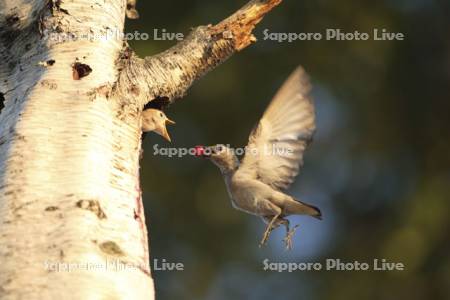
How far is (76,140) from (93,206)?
22 cm

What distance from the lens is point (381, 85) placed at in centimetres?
576

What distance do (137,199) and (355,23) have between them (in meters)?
3.57

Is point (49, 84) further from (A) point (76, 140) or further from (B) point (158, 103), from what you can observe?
(B) point (158, 103)

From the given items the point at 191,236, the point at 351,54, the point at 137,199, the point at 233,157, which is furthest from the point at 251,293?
the point at 137,199

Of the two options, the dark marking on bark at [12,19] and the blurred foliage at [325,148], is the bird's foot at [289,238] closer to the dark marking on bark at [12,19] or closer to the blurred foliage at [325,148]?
the dark marking on bark at [12,19]

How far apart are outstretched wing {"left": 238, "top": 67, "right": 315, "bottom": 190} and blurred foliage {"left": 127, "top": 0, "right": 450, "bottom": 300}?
1.99 meters


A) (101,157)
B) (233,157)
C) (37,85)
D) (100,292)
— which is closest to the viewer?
(100,292)

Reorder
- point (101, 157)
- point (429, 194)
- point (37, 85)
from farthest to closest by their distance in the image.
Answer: point (429, 194) < point (37, 85) < point (101, 157)

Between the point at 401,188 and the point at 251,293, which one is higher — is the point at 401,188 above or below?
above

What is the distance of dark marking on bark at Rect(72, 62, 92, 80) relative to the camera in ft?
8.57

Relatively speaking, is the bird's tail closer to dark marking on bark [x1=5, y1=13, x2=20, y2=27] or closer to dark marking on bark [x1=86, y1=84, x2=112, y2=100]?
dark marking on bark [x1=86, y1=84, x2=112, y2=100]

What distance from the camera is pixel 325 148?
584cm

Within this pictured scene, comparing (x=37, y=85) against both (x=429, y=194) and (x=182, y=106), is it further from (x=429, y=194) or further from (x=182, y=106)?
(x=429, y=194)

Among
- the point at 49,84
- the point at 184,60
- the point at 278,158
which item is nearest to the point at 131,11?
the point at 184,60
